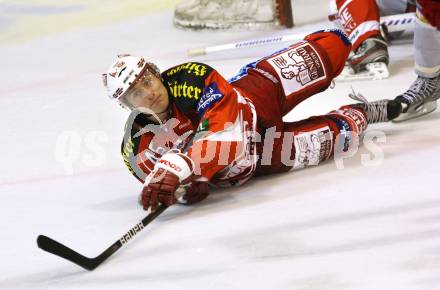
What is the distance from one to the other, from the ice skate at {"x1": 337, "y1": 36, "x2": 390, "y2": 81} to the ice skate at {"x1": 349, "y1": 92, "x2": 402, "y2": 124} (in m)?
0.57

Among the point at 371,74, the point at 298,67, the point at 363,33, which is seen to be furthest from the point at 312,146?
the point at 363,33

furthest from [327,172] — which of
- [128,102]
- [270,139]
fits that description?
[128,102]

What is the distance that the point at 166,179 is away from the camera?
2.01 meters

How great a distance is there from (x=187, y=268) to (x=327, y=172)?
2.06 feet

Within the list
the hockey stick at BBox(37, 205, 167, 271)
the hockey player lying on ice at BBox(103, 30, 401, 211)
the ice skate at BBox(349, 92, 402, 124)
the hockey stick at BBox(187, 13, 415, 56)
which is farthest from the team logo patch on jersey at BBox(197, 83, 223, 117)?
the hockey stick at BBox(187, 13, 415, 56)

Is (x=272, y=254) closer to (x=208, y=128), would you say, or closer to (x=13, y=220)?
(x=208, y=128)

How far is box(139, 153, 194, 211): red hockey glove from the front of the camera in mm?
2004

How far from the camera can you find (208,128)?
6.81ft

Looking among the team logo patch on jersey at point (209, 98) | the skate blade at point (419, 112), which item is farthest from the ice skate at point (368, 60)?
the team logo patch on jersey at point (209, 98)

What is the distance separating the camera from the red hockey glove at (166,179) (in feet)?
6.57

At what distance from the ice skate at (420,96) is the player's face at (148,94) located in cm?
87

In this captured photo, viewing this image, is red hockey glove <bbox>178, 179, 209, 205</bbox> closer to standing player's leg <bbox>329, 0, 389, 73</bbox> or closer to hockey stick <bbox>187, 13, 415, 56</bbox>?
standing player's leg <bbox>329, 0, 389, 73</bbox>

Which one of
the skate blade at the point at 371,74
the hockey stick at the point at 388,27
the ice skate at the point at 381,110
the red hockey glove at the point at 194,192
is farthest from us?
the hockey stick at the point at 388,27

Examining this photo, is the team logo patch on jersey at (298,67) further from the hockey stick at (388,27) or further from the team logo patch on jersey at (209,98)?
the hockey stick at (388,27)
